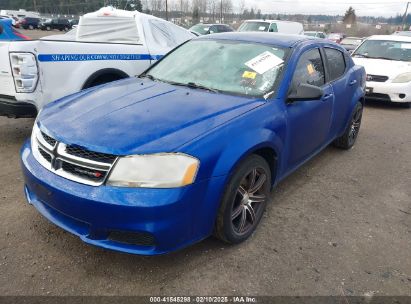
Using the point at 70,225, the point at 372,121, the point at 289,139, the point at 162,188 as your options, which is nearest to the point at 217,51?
the point at 289,139

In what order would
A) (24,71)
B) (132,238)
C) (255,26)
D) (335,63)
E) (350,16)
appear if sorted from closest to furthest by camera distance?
(132,238)
(24,71)
(335,63)
(255,26)
(350,16)

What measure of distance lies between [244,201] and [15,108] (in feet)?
10.1

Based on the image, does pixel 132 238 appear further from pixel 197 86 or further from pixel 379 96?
pixel 379 96

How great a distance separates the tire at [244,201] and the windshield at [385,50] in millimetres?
7798

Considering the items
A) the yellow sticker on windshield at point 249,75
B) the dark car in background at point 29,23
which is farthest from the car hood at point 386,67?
the dark car in background at point 29,23

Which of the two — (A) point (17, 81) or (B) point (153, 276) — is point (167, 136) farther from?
(A) point (17, 81)

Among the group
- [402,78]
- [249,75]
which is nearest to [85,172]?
[249,75]

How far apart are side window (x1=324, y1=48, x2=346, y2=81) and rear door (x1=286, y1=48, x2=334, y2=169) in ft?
0.83

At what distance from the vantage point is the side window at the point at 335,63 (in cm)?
448

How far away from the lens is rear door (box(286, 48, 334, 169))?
3.51 meters

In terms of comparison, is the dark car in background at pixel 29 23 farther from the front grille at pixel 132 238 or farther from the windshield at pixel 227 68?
the front grille at pixel 132 238

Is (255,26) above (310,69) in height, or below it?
below

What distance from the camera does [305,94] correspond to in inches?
131

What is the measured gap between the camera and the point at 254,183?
315 centimetres
